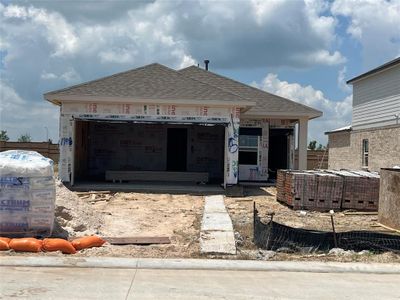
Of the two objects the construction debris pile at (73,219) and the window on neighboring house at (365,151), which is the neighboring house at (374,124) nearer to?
the window on neighboring house at (365,151)

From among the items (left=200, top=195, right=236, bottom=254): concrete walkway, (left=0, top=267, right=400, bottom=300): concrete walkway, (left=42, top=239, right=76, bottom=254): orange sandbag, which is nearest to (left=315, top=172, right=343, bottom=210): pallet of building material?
(left=200, top=195, right=236, bottom=254): concrete walkway

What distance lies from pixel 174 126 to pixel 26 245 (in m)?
16.3

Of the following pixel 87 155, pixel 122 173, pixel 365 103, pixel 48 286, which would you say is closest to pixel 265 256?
pixel 48 286

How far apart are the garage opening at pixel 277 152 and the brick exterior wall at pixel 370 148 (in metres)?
4.96

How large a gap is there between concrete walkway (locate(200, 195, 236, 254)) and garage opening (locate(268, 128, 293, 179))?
34.8ft

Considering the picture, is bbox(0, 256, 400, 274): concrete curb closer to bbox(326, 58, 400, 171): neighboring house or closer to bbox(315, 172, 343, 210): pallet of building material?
bbox(315, 172, 343, 210): pallet of building material

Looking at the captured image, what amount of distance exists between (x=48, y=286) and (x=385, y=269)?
5645 millimetres

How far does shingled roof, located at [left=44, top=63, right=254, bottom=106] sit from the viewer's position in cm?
2017

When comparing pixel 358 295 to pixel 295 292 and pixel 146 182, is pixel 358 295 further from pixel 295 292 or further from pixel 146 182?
pixel 146 182

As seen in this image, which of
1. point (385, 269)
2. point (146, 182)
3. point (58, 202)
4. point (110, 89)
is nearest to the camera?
point (385, 269)

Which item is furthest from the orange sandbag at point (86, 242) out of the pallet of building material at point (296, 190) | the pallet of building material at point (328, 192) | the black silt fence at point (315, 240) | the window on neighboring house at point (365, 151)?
the window on neighboring house at point (365, 151)

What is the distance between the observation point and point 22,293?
22.6 ft

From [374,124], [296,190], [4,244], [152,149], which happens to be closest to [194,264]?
[4,244]

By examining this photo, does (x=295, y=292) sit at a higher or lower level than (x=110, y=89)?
lower
